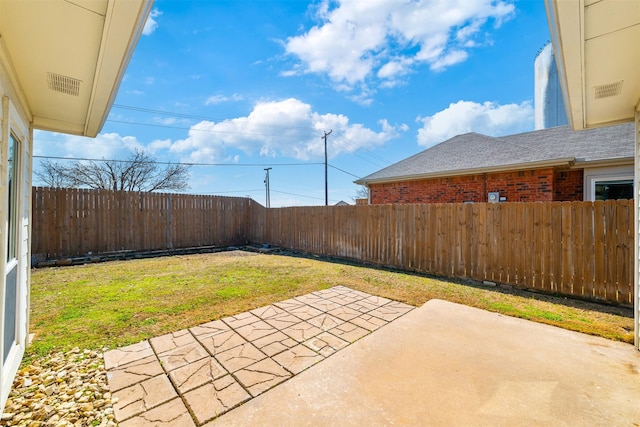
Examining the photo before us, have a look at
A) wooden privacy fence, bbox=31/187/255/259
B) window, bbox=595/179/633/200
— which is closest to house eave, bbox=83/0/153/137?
wooden privacy fence, bbox=31/187/255/259

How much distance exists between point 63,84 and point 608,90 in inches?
187

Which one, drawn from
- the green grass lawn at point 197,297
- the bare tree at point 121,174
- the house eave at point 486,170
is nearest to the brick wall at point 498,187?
the house eave at point 486,170

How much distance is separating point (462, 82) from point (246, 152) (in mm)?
17951

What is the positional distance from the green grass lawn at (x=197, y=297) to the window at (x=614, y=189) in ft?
16.4

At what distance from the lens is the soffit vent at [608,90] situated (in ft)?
7.99

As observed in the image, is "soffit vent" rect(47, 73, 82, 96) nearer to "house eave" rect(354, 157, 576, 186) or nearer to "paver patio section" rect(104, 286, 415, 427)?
"paver patio section" rect(104, 286, 415, 427)

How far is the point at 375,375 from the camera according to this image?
2.26 m

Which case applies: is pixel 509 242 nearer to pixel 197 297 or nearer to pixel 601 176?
pixel 601 176

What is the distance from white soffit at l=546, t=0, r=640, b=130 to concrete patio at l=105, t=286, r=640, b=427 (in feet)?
8.11

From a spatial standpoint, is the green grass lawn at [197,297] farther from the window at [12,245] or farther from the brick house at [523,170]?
the brick house at [523,170]

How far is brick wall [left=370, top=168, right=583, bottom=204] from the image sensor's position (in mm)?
7711

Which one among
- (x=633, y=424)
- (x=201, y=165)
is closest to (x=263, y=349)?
(x=633, y=424)

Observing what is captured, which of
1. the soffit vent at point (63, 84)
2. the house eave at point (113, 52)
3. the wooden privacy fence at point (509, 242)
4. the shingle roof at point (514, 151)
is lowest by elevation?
the wooden privacy fence at point (509, 242)

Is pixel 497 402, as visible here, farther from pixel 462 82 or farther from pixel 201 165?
pixel 201 165
